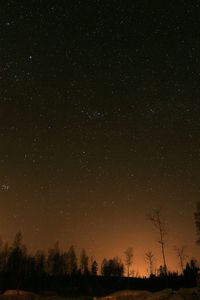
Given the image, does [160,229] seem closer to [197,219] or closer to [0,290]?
[197,219]

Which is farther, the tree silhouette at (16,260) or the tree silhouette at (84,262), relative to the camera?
the tree silhouette at (84,262)

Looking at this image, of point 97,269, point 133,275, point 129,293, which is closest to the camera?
point 129,293

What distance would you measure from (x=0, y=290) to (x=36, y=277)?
12.2 meters

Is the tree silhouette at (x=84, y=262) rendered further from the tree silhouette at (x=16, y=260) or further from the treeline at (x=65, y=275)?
the tree silhouette at (x=16, y=260)

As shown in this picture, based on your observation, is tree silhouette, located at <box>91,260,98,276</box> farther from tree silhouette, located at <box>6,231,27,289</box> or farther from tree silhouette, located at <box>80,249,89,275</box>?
tree silhouette, located at <box>6,231,27,289</box>

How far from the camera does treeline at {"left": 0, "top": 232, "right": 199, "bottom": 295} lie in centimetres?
6894

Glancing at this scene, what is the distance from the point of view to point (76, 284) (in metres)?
86.4

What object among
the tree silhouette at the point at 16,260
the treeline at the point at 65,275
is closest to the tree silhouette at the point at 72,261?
the treeline at the point at 65,275

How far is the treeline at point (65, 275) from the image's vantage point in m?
68.9

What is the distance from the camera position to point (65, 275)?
96.8 meters

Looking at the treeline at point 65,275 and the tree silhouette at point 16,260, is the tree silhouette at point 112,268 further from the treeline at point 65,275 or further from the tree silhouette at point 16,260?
the tree silhouette at point 16,260

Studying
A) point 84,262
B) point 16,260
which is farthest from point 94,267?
point 16,260

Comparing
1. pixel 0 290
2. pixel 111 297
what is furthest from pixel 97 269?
pixel 111 297

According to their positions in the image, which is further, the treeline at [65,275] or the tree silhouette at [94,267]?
the tree silhouette at [94,267]
